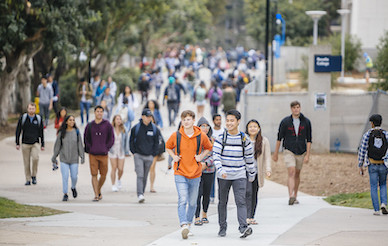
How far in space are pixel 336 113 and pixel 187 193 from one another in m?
12.4

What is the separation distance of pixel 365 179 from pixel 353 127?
4.60m

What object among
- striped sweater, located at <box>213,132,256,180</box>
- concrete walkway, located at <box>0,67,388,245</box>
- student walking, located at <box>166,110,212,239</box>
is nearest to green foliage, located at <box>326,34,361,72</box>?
concrete walkway, located at <box>0,67,388,245</box>

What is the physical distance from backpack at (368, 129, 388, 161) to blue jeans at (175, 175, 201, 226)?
310 centimetres

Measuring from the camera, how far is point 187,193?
9.79 m

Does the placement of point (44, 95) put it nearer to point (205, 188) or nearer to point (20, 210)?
point (20, 210)

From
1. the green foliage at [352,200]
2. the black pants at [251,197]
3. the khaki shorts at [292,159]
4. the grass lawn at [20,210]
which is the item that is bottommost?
the green foliage at [352,200]

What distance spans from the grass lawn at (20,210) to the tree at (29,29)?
1006cm

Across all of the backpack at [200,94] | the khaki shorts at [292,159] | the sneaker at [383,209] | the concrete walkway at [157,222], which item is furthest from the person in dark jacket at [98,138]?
the backpack at [200,94]

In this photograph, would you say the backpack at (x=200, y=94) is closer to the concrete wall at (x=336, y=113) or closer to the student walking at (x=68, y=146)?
the concrete wall at (x=336, y=113)

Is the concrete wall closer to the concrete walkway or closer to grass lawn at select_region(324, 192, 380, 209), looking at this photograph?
the concrete walkway

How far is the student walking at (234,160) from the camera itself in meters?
9.16

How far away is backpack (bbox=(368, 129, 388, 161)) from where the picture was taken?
1133 centimetres

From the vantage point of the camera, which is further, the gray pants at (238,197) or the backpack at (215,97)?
the backpack at (215,97)

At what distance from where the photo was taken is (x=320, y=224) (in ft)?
Answer: 34.2
